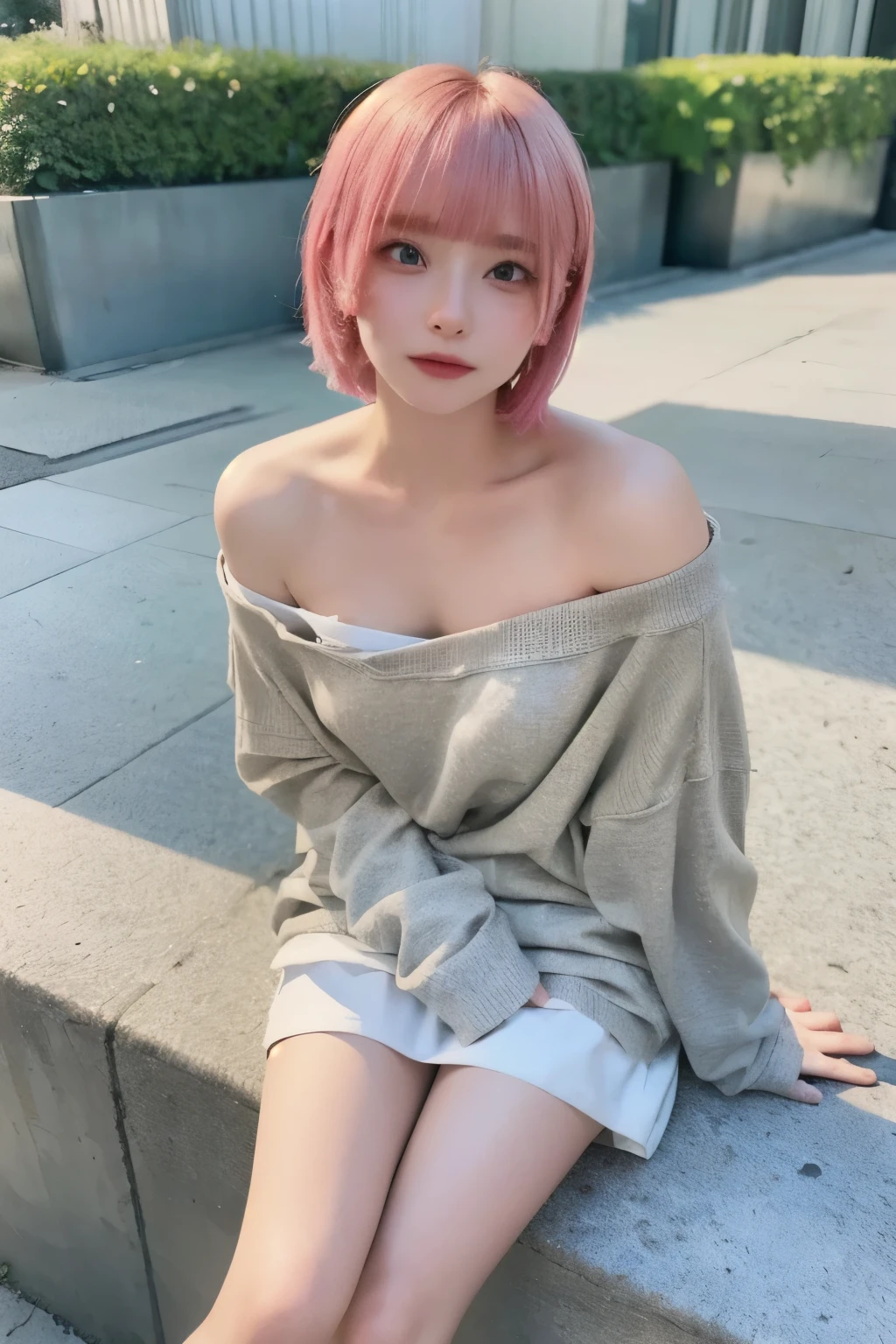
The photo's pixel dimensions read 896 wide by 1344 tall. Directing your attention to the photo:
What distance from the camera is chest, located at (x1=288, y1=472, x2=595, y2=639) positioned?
1412 mm

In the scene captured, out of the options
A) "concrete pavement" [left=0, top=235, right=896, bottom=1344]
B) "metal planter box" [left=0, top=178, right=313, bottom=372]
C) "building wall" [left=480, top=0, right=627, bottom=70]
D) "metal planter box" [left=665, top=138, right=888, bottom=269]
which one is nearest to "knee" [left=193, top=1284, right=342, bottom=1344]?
"concrete pavement" [left=0, top=235, right=896, bottom=1344]

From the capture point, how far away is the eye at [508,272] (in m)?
1.24

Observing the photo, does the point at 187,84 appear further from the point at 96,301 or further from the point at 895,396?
the point at 895,396

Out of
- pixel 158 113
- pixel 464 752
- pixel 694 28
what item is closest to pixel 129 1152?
pixel 464 752

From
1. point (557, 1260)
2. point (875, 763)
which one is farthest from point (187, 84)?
point (557, 1260)

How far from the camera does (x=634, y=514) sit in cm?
134

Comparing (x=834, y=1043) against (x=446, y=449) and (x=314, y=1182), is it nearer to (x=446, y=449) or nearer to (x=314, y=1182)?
(x=314, y=1182)

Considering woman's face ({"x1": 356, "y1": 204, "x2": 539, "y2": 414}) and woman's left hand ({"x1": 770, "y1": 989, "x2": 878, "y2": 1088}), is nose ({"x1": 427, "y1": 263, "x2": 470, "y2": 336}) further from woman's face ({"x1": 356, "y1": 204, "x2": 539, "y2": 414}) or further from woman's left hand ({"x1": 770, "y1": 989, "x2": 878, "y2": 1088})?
woman's left hand ({"x1": 770, "y1": 989, "x2": 878, "y2": 1088})

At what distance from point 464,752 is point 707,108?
8.82m

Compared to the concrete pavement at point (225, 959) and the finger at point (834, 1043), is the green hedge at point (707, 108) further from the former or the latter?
the finger at point (834, 1043)

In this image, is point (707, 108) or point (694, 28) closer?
point (707, 108)

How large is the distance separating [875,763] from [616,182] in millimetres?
7236

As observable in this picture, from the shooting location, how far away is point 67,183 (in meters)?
5.83

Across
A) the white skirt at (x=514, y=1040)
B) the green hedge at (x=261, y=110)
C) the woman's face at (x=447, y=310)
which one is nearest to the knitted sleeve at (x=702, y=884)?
the white skirt at (x=514, y=1040)
